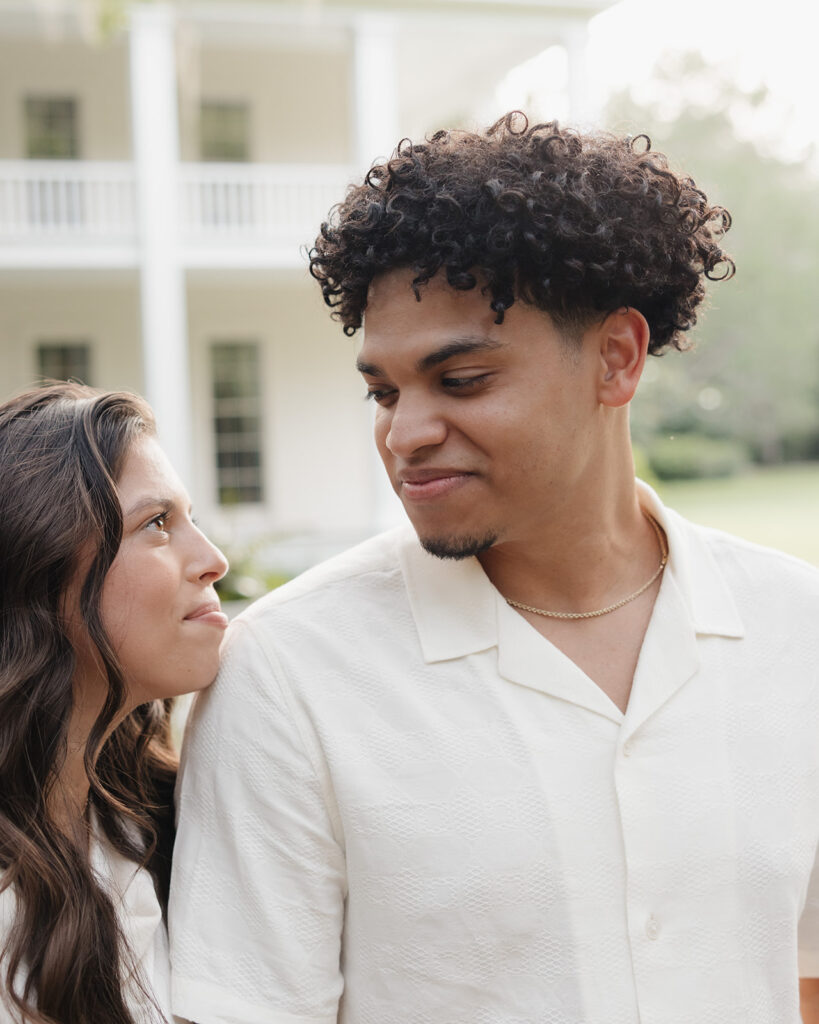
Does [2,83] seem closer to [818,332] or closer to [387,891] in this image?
[387,891]

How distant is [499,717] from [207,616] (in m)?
0.52

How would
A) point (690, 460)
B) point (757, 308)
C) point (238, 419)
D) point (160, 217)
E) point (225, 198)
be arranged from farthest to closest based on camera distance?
1. point (757, 308)
2. point (690, 460)
3. point (238, 419)
4. point (225, 198)
5. point (160, 217)

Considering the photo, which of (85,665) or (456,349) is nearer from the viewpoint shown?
(456,349)

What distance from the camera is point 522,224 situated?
193 cm

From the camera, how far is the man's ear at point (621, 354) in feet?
6.98

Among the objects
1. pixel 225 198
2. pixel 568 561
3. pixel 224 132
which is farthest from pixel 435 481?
pixel 224 132

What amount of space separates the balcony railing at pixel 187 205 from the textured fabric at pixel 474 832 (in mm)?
10042

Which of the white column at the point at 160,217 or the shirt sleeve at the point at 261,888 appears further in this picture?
the white column at the point at 160,217

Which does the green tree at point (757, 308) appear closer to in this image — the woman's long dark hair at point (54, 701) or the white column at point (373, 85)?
the white column at point (373, 85)

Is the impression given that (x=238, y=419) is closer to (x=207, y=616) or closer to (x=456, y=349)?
(x=207, y=616)

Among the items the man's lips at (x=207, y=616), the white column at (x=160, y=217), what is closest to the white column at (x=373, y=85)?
the white column at (x=160, y=217)

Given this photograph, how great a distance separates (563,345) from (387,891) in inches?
36.4

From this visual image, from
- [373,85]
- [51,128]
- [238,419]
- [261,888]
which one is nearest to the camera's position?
[261,888]

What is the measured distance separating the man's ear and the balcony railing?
9.73 metres
